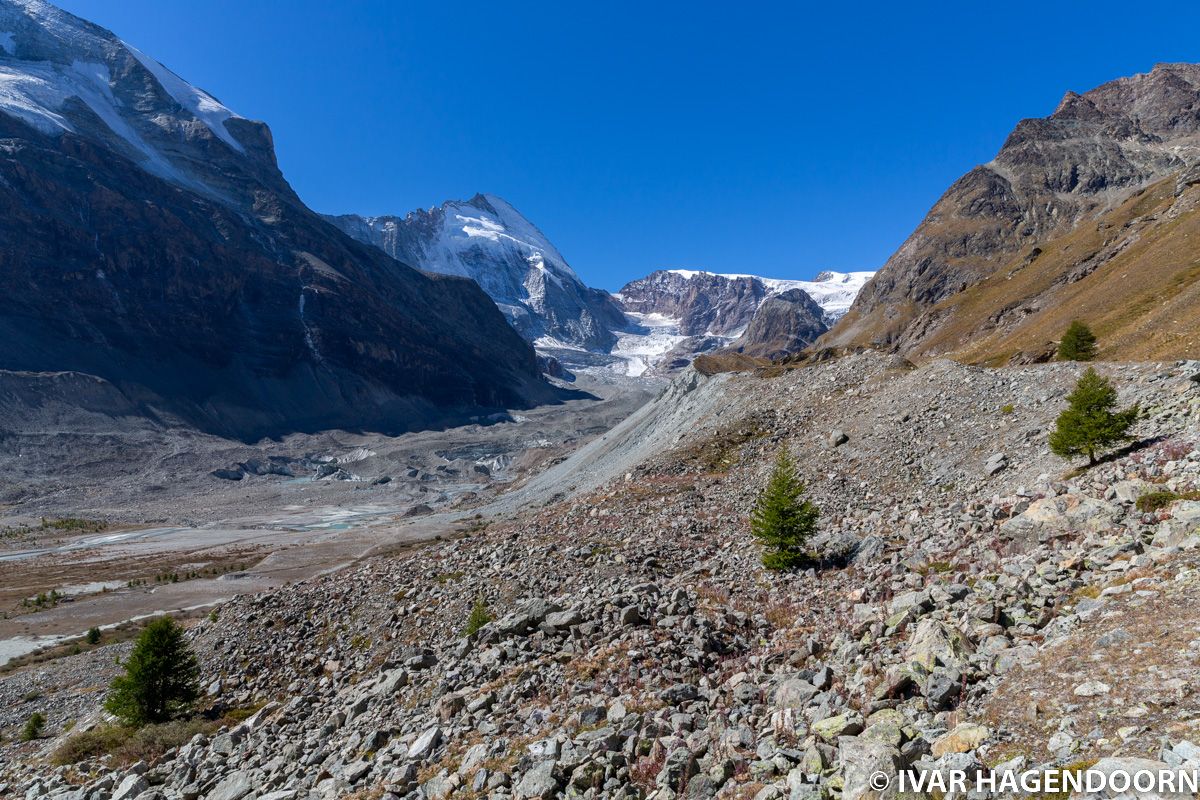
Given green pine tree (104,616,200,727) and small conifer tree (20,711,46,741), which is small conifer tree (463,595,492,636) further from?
small conifer tree (20,711,46,741)

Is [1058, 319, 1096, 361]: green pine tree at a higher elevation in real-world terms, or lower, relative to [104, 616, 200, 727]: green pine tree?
higher

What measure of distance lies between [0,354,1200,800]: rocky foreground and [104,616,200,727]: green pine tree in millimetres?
1580

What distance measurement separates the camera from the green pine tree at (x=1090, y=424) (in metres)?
18.5

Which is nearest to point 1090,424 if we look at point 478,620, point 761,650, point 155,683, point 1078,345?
point 761,650

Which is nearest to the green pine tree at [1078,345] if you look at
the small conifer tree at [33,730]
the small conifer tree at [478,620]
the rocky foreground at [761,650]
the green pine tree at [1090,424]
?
the rocky foreground at [761,650]

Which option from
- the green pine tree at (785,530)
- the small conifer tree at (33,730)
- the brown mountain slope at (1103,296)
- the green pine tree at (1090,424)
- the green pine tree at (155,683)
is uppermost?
the brown mountain slope at (1103,296)

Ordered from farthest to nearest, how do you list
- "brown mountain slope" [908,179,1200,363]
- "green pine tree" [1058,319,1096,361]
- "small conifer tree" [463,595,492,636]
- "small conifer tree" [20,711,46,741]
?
1. "brown mountain slope" [908,179,1200,363]
2. "green pine tree" [1058,319,1096,361]
3. "small conifer tree" [20,711,46,741]
4. "small conifer tree" [463,595,492,636]

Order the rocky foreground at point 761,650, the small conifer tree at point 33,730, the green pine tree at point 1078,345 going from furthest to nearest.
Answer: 1. the green pine tree at point 1078,345
2. the small conifer tree at point 33,730
3. the rocky foreground at point 761,650

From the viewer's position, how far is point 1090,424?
18688mm

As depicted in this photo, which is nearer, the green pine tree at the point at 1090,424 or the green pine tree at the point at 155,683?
the green pine tree at the point at 1090,424

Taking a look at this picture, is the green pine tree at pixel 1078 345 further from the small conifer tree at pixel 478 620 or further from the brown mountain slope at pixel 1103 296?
the small conifer tree at pixel 478 620

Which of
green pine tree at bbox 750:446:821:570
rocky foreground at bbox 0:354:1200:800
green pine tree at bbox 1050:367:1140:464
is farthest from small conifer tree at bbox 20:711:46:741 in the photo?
green pine tree at bbox 1050:367:1140:464

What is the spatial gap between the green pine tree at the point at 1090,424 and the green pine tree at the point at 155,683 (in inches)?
1222

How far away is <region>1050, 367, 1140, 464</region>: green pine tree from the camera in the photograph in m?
18.5
